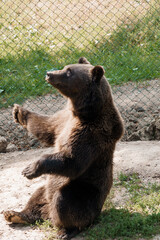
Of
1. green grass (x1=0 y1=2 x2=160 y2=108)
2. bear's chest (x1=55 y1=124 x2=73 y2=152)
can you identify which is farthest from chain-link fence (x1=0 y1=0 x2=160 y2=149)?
bear's chest (x1=55 y1=124 x2=73 y2=152)

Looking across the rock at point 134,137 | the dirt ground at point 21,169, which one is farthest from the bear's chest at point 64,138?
the rock at point 134,137

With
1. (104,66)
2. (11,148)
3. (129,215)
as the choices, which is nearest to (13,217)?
(129,215)

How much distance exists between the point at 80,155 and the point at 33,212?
1.14 m

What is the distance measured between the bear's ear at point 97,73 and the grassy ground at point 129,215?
65.0 inches

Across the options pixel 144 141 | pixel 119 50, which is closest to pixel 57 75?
pixel 144 141

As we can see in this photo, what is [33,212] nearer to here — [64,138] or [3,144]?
[64,138]

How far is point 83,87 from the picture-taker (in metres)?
4.61

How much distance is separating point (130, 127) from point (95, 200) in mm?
3085

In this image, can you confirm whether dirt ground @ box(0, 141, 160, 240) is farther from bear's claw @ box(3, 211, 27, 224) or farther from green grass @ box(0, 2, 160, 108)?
green grass @ box(0, 2, 160, 108)

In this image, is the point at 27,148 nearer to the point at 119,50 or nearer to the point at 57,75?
the point at 57,75

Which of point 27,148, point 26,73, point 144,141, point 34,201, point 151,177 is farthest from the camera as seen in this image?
point 26,73

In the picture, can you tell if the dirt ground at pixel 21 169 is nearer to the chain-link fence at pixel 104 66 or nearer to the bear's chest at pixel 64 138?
the chain-link fence at pixel 104 66

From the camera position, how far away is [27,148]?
7516 mm

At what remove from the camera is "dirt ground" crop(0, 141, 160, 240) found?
4.79 metres
